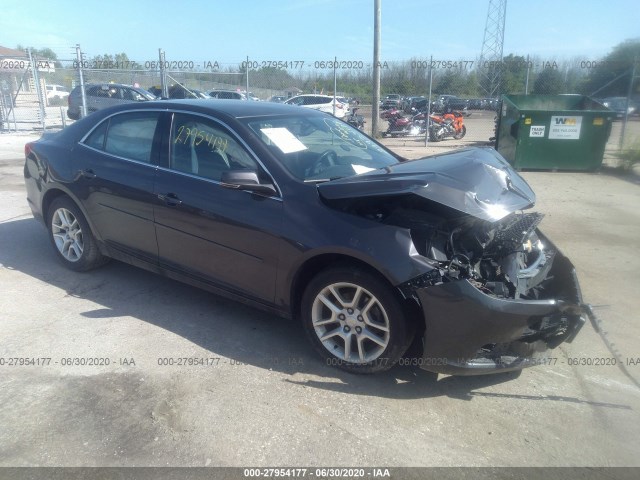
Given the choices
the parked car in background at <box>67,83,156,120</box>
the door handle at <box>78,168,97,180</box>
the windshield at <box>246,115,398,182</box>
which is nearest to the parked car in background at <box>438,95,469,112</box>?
the parked car in background at <box>67,83,156,120</box>

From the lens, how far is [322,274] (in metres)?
3.38

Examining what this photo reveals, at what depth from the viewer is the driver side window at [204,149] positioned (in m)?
3.83

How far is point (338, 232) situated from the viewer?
325cm

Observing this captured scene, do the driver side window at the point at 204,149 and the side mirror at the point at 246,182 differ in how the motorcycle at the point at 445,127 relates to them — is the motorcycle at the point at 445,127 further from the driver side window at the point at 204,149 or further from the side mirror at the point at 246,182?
the side mirror at the point at 246,182

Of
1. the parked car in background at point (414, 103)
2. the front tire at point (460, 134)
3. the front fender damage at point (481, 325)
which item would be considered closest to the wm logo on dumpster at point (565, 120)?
the front tire at point (460, 134)

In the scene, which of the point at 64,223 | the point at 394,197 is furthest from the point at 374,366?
the point at 64,223

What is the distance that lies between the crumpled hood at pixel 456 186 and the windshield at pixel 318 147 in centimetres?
36

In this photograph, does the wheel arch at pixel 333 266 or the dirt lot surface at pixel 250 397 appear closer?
the dirt lot surface at pixel 250 397

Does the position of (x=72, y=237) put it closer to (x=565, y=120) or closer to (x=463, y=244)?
(x=463, y=244)

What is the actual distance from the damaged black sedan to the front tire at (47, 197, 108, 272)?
0.29m

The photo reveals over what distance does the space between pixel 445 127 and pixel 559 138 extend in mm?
7498

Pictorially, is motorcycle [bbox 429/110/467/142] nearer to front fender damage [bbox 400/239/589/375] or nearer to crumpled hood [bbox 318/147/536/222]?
crumpled hood [bbox 318/147/536/222]

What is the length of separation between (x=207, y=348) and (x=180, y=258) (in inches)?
30.6

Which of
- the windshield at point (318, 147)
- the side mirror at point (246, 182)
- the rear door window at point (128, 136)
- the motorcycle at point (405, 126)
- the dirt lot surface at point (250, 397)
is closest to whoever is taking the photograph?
the dirt lot surface at point (250, 397)
